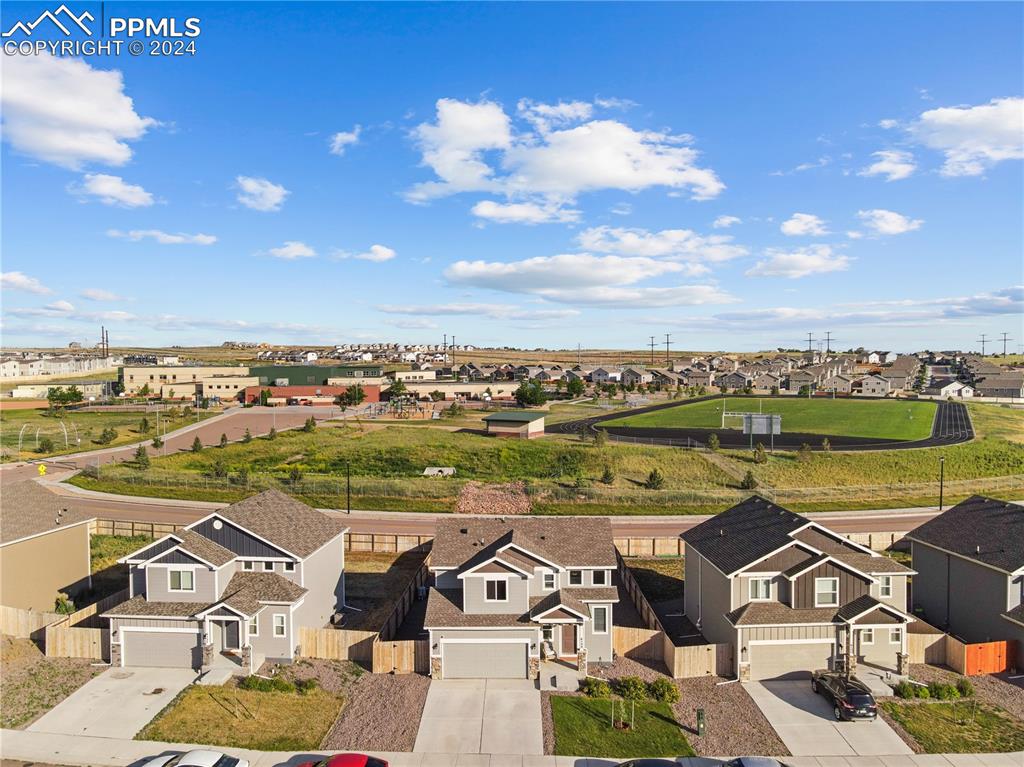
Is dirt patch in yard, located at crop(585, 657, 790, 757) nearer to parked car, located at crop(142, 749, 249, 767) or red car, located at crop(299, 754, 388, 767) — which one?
red car, located at crop(299, 754, 388, 767)

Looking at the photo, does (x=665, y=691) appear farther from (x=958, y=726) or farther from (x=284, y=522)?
(x=284, y=522)

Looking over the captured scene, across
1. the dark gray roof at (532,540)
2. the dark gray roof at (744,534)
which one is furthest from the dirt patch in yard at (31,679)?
the dark gray roof at (744,534)

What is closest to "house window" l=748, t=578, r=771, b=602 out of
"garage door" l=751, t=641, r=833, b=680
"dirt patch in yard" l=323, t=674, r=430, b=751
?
"garage door" l=751, t=641, r=833, b=680

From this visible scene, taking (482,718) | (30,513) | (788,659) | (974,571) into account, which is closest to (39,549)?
(30,513)

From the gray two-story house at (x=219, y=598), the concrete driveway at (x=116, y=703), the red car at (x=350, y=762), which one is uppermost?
the gray two-story house at (x=219, y=598)

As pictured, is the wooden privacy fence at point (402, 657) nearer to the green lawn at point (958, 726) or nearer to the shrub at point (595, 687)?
the shrub at point (595, 687)

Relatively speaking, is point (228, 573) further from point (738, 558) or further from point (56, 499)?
point (738, 558)
